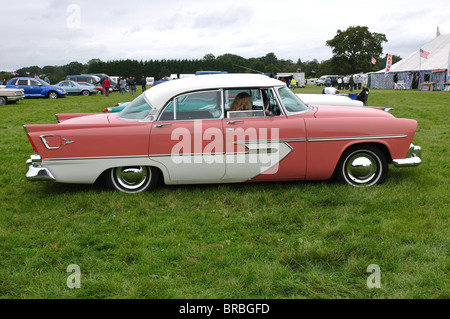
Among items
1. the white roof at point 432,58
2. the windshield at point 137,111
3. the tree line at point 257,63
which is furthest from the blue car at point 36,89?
the tree line at point 257,63

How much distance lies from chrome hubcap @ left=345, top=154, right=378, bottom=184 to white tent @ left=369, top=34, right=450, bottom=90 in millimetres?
27547

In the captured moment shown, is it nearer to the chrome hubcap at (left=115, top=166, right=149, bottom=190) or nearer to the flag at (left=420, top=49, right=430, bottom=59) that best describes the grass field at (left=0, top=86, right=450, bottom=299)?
the chrome hubcap at (left=115, top=166, right=149, bottom=190)

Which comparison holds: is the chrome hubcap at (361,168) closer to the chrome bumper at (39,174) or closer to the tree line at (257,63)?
the chrome bumper at (39,174)

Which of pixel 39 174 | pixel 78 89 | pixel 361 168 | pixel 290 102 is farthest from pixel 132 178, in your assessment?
pixel 78 89

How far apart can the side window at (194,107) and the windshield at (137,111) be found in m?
0.25

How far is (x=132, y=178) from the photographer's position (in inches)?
187

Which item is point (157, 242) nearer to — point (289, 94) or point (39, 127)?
point (39, 127)

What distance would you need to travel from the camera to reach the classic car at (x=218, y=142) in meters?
4.54

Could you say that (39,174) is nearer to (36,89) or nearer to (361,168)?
(361,168)

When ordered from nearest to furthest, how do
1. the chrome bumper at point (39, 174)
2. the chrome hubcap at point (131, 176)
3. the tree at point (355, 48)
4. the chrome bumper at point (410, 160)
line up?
the chrome bumper at point (39, 174), the chrome hubcap at point (131, 176), the chrome bumper at point (410, 160), the tree at point (355, 48)

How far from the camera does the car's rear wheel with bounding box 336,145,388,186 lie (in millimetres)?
4809

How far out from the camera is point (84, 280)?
287cm

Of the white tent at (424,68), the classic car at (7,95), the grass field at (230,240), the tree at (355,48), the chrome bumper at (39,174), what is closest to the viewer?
the grass field at (230,240)
